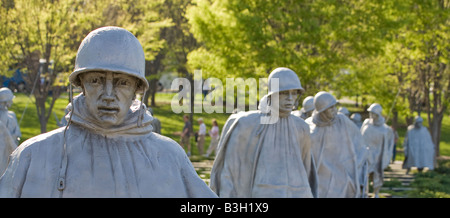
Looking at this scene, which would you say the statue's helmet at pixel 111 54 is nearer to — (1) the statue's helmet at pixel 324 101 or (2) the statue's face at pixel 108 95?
(2) the statue's face at pixel 108 95

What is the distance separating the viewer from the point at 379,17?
2684 centimetres

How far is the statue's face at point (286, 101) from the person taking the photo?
457 inches

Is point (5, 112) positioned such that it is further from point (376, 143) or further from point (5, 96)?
point (376, 143)

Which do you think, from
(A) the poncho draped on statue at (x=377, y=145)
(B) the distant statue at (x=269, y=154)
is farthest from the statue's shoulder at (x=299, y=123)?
(A) the poncho draped on statue at (x=377, y=145)

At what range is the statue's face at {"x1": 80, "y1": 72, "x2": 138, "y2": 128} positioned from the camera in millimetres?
4590

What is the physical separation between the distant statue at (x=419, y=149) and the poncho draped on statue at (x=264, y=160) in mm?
18959

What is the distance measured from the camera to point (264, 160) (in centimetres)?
1139

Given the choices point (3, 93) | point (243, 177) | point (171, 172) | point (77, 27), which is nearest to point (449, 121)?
point (77, 27)

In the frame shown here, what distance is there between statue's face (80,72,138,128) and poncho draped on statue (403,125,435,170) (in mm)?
26159

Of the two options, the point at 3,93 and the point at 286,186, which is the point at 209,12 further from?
the point at 286,186

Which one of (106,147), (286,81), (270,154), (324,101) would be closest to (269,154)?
(270,154)

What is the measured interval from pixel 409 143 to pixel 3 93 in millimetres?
16170

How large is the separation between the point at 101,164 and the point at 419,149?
26.3 metres

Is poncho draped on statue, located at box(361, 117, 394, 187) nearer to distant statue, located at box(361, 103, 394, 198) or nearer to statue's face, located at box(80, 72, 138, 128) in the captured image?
distant statue, located at box(361, 103, 394, 198)
